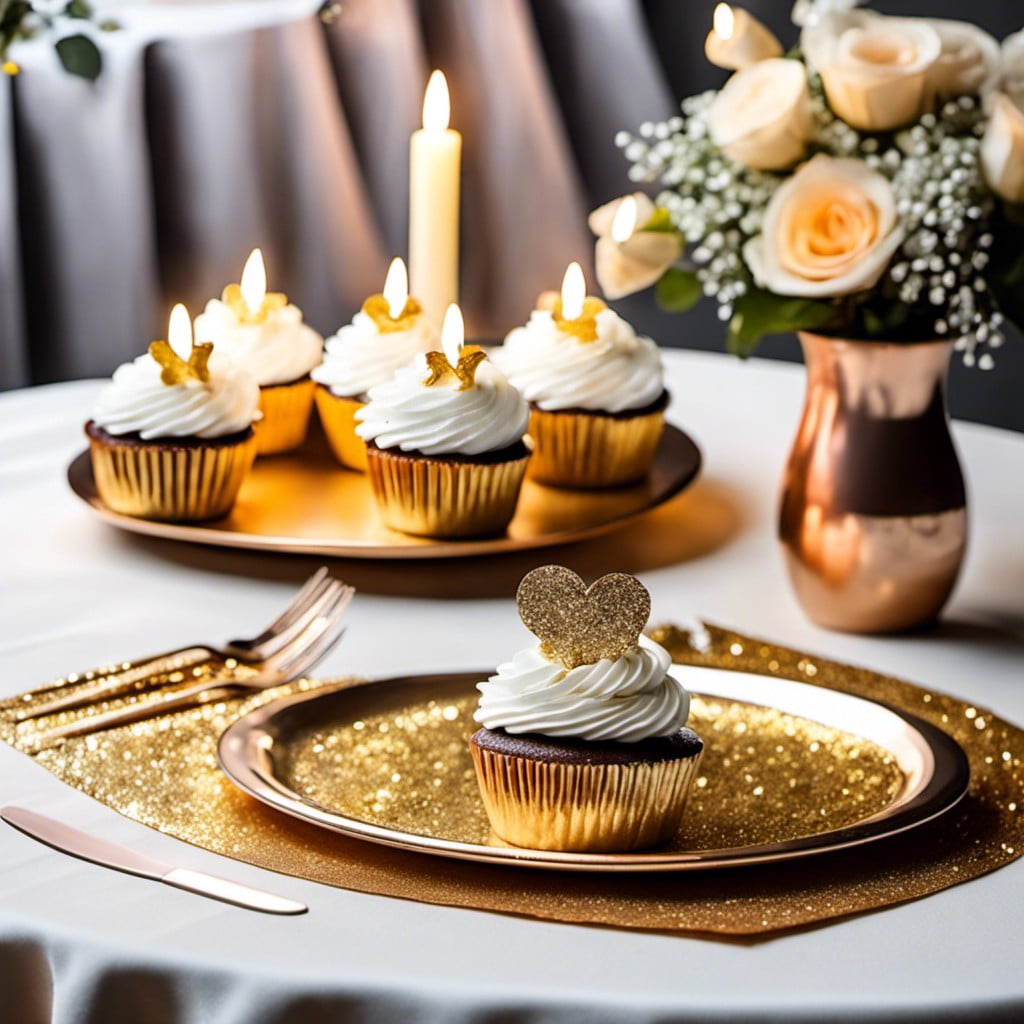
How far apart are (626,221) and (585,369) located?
0.76ft

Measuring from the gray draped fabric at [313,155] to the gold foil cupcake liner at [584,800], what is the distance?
239 cm

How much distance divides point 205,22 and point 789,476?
6.94 ft

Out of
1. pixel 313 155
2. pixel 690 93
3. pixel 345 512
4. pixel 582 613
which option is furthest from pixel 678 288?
pixel 690 93

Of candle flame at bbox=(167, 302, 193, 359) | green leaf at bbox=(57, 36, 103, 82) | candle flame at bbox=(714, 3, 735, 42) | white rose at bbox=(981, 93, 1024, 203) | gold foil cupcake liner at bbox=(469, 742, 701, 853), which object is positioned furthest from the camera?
green leaf at bbox=(57, 36, 103, 82)

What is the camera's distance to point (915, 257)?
1.30 m

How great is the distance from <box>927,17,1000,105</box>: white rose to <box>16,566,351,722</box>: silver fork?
644 millimetres

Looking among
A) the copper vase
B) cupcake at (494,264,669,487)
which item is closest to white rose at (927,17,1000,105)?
the copper vase

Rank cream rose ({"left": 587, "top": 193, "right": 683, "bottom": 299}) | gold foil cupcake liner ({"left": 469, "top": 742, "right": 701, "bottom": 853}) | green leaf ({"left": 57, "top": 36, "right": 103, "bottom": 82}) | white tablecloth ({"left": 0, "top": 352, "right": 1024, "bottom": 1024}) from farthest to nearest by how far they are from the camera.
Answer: green leaf ({"left": 57, "top": 36, "right": 103, "bottom": 82}) < cream rose ({"left": 587, "top": 193, "right": 683, "bottom": 299}) < gold foil cupcake liner ({"left": 469, "top": 742, "right": 701, "bottom": 853}) < white tablecloth ({"left": 0, "top": 352, "right": 1024, "bottom": 1024})

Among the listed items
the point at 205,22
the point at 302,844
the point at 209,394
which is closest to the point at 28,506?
the point at 209,394

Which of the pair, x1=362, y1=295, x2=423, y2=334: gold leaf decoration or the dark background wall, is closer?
x1=362, y1=295, x2=423, y2=334: gold leaf decoration

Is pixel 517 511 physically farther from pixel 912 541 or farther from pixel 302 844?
pixel 302 844

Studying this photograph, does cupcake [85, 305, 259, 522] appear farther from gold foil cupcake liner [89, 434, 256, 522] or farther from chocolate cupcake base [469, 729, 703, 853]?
chocolate cupcake base [469, 729, 703, 853]

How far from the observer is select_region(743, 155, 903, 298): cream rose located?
1.28m

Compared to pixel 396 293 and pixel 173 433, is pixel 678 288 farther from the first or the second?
pixel 173 433
